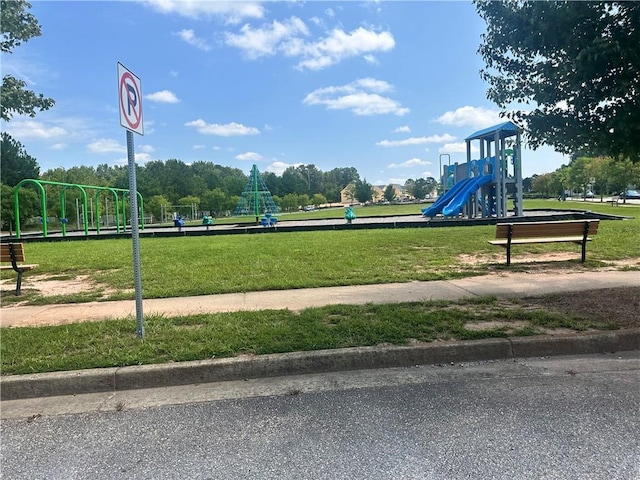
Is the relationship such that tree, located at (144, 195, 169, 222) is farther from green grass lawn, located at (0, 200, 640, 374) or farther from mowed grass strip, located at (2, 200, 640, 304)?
green grass lawn, located at (0, 200, 640, 374)

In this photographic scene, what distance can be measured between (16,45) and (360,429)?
11.3 metres

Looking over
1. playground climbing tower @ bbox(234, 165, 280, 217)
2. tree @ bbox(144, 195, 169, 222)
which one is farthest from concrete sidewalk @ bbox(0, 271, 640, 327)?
tree @ bbox(144, 195, 169, 222)

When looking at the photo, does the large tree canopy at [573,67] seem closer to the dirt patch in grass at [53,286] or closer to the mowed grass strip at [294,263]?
the mowed grass strip at [294,263]

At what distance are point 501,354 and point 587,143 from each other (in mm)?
3195

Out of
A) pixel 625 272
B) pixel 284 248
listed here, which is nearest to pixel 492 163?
pixel 284 248

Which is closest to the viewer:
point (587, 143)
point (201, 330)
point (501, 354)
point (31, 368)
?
point (31, 368)

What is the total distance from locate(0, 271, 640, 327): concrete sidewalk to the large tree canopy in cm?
230

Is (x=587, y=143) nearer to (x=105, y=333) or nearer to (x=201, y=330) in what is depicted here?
(x=201, y=330)

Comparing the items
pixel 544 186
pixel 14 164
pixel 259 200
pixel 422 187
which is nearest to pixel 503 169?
pixel 259 200

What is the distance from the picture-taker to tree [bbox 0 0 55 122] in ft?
31.1

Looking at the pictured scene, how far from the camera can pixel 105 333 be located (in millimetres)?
5359

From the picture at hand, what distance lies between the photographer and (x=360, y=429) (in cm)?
330

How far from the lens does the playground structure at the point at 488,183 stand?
82.4ft

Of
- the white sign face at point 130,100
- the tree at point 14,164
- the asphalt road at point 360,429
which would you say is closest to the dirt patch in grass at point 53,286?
the white sign face at point 130,100
